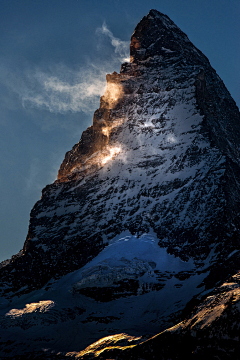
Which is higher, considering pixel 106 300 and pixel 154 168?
pixel 154 168

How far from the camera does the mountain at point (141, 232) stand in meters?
61.6

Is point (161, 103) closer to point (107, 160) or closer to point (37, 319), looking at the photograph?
point (107, 160)

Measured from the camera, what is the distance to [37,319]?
75125mm

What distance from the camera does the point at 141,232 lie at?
92.6 m

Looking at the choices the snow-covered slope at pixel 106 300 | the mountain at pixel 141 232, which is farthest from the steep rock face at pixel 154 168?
the snow-covered slope at pixel 106 300

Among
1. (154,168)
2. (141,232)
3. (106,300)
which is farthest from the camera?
(154,168)

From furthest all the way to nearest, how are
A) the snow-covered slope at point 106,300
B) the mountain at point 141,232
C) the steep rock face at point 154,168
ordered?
the steep rock face at point 154,168, the snow-covered slope at point 106,300, the mountain at point 141,232

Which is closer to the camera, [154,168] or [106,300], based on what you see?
[106,300]

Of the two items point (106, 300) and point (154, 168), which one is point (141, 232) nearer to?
point (106, 300)

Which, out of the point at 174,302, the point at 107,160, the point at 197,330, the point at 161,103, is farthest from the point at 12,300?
the point at 161,103

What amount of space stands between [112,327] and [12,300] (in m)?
33.5

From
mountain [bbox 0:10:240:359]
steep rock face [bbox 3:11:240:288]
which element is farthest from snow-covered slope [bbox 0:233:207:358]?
steep rock face [bbox 3:11:240:288]

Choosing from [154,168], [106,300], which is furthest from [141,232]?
[154,168]

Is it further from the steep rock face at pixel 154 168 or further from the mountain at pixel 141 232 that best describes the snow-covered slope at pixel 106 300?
the steep rock face at pixel 154 168
